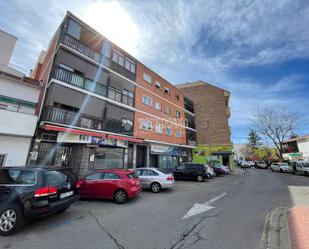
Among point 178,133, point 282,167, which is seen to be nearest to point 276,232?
point 178,133

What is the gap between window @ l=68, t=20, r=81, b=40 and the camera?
42.8 feet

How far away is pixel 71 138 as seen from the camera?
36.5 feet

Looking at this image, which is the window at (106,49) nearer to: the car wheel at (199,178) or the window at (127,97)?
the window at (127,97)

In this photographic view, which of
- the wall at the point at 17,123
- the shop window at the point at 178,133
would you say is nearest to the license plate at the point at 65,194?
the wall at the point at 17,123

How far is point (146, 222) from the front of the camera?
5082mm

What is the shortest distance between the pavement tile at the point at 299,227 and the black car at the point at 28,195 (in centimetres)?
604

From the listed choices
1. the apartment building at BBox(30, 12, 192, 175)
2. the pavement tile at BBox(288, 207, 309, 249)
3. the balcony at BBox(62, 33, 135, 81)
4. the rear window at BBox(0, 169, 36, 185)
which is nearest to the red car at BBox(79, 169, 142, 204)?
the rear window at BBox(0, 169, 36, 185)

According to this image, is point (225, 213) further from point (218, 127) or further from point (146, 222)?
point (218, 127)

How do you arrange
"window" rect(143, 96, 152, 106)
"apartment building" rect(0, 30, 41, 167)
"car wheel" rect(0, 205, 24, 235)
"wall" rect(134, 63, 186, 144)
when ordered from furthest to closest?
"window" rect(143, 96, 152, 106) < "wall" rect(134, 63, 186, 144) < "apartment building" rect(0, 30, 41, 167) < "car wheel" rect(0, 205, 24, 235)

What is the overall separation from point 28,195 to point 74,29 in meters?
13.7

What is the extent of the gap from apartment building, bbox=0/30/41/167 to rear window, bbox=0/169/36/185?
5561 mm

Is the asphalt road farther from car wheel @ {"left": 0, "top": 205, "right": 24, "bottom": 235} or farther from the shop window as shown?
the shop window

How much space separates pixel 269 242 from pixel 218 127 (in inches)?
1162

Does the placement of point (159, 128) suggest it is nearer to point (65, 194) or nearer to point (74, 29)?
point (74, 29)
